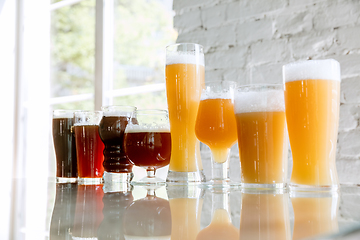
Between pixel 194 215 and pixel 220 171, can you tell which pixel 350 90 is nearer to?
pixel 220 171

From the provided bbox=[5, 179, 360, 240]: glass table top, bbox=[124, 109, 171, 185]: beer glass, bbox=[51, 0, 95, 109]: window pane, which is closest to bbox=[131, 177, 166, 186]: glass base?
bbox=[124, 109, 171, 185]: beer glass

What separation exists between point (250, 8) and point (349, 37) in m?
0.48

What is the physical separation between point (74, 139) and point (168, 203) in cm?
53

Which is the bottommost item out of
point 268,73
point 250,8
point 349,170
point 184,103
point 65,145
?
point 349,170

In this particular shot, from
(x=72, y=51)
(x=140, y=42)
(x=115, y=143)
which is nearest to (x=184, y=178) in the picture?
(x=115, y=143)

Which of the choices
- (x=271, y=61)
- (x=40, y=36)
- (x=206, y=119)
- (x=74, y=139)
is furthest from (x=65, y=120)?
(x=40, y=36)

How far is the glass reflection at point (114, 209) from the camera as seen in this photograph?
0.38 meters

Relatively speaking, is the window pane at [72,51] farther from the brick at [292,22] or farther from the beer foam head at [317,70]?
the beer foam head at [317,70]

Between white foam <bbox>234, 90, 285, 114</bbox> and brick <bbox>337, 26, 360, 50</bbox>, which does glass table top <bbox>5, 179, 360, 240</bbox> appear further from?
brick <bbox>337, 26, 360, 50</bbox>

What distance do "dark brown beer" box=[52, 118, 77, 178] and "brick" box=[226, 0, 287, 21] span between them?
1048 mm

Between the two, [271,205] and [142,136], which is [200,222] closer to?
[271,205]

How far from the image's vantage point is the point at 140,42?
110 inches

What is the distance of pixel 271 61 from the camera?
1.59 m

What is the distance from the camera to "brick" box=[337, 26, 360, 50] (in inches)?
54.6
